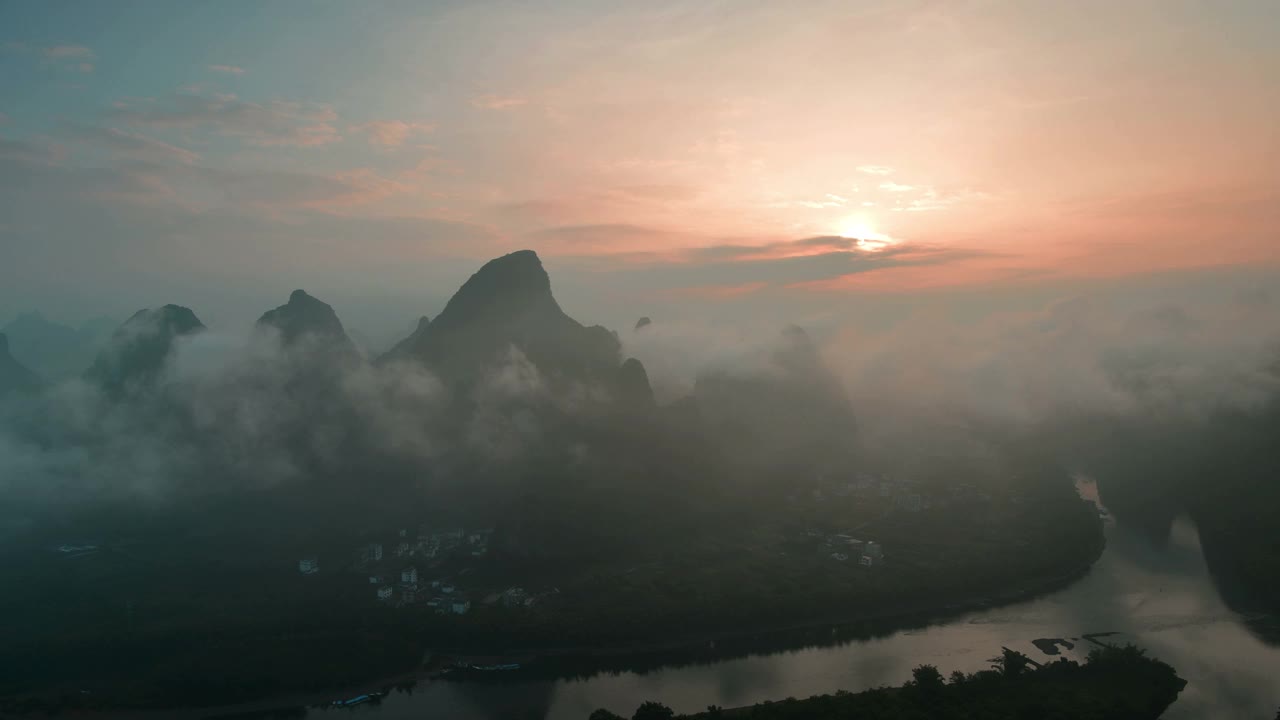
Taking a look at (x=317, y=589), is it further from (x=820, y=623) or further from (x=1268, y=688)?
(x=1268, y=688)

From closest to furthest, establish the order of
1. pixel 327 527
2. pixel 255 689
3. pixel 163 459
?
pixel 255 689 < pixel 327 527 < pixel 163 459

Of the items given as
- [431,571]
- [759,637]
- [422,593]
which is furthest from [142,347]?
[759,637]

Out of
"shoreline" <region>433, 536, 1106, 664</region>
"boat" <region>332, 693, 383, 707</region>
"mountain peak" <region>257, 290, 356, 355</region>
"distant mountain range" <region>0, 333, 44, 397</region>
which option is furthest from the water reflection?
"distant mountain range" <region>0, 333, 44, 397</region>

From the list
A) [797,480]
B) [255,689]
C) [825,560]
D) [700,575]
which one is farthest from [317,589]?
[797,480]

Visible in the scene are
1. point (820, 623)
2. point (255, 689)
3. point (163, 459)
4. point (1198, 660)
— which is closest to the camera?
point (255, 689)

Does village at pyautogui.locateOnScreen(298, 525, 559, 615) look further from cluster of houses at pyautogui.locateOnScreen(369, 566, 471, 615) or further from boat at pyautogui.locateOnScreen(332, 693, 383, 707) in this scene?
boat at pyautogui.locateOnScreen(332, 693, 383, 707)

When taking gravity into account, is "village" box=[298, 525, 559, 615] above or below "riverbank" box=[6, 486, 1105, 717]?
above
